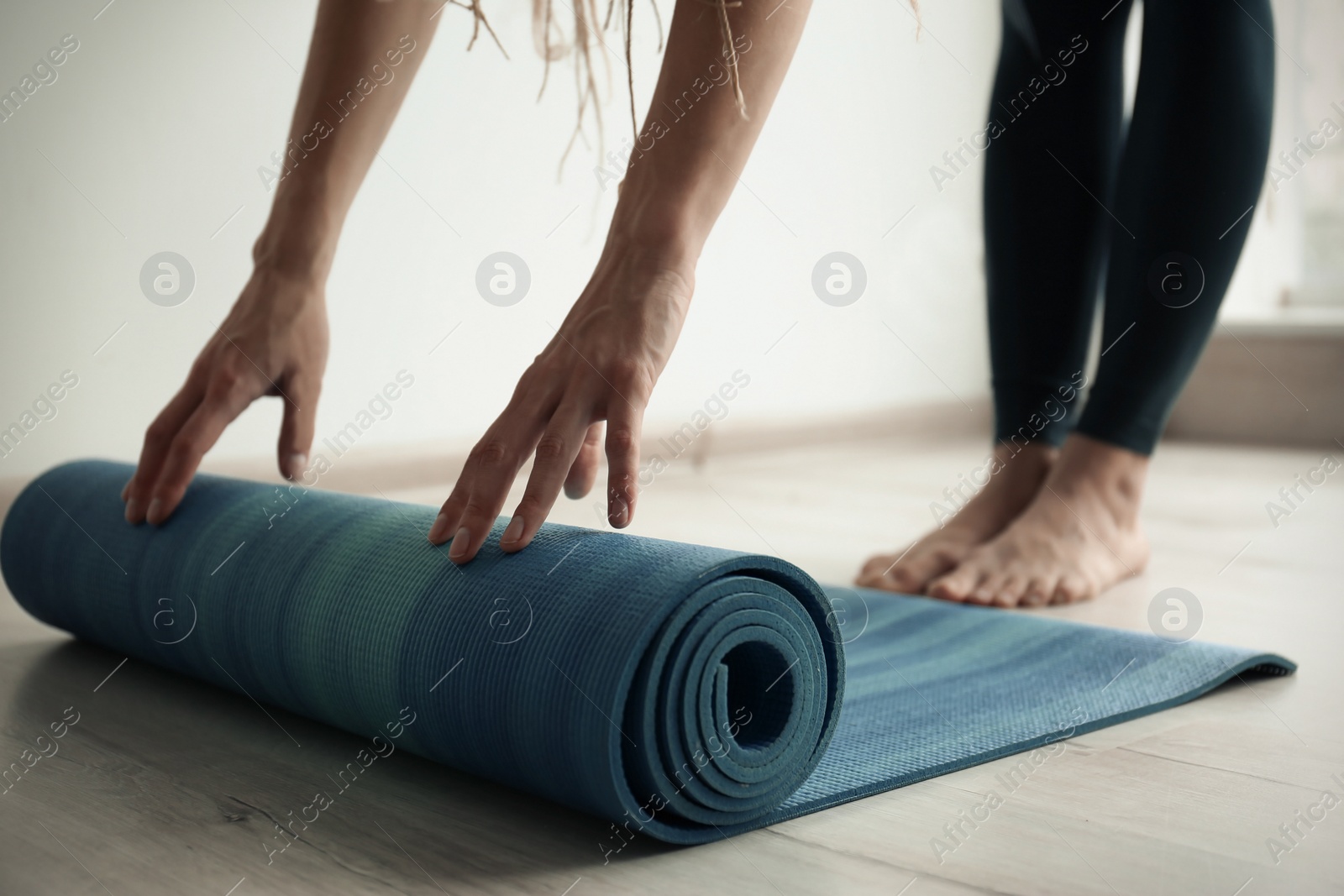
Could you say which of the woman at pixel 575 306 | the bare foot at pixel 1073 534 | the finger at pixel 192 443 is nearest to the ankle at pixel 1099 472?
the bare foot at pixel 1073 534

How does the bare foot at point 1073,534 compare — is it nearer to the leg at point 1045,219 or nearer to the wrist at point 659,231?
the leg at point 1045,219

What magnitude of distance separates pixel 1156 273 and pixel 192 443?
1.16 m

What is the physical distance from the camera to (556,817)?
79 centimetres

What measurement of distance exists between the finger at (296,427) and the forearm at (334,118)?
116mm

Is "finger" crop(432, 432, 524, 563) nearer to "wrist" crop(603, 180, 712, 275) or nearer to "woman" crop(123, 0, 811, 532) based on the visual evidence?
"woman" crop(123, 0, 811, 532)

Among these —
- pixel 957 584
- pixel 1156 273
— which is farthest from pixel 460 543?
pixel 1156 273

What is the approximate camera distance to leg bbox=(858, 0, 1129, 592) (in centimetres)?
164

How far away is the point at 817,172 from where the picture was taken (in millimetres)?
3221

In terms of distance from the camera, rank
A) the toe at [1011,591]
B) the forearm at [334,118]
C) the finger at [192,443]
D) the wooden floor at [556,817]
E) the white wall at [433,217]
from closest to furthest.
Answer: the wooden floor at [556,817], the finger at [192,443], the forearm at [334,118], the toe at [1011,591], the white wall at [433,217]

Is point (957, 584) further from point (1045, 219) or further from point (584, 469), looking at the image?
point (584, 469)

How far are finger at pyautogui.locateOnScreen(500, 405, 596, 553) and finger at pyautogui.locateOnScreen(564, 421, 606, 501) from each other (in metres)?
0.08

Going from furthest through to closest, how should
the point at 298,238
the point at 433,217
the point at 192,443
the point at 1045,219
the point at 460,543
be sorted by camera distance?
the point at 433,217 → the point at 1045,219 → the point at 298,238 → the point at 192,443 → the point at 460,543

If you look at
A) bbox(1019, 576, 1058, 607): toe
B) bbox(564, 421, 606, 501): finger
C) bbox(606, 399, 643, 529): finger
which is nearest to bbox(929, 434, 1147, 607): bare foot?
bbox(1019, 576, 1058, 607): toe

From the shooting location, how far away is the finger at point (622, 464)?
0.80 m
